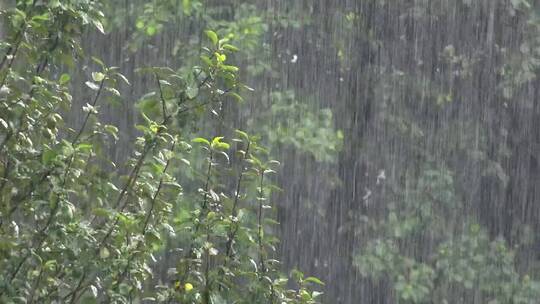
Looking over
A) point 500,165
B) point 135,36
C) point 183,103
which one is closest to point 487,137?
point 500,165

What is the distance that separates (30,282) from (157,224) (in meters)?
0.39

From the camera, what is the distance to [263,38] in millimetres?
10398

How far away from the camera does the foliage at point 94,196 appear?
3096 mm

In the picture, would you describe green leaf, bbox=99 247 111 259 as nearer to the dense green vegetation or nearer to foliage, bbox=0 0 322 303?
foliage, bbox=0 0 322 303

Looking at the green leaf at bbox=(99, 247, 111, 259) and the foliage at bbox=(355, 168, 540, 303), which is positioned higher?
the green leaf at bbox=(99, 247, 111, 259)

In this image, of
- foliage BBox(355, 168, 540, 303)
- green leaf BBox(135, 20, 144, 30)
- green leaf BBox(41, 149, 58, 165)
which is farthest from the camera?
foliage BBox(355, 168, 540, 303)

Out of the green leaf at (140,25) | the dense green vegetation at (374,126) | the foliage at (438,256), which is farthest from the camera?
the foliage at (438,256)

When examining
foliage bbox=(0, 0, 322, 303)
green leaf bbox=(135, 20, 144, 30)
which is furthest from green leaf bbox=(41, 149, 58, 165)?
green leaf bbox=(135, 20, 144, 30)

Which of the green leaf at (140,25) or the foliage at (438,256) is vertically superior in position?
the green leaf at (140,25)

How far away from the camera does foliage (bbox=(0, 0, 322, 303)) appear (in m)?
3.10

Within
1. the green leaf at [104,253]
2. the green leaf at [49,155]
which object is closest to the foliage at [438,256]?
the green leaf at [104,253]

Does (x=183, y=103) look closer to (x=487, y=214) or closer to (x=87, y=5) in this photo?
(x=87, y=5)

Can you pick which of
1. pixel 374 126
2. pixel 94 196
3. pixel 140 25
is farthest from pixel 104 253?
pixel 374 126

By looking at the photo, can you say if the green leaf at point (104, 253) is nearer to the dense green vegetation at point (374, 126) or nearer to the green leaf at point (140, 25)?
the dense green vegetation at point (374, 126)
